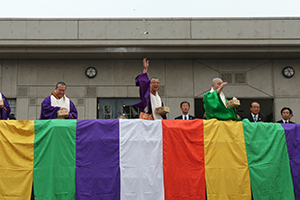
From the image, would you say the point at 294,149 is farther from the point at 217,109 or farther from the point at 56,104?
the point at 56,104

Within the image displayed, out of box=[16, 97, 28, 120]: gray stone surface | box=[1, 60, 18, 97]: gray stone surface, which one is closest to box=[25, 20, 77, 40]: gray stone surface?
box=[1, 60, 18, 97]: gray stone surface

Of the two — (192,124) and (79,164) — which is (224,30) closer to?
(192,124)

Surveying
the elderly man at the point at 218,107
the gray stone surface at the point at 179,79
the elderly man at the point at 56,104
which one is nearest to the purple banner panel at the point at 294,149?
the elderly man at the point at 218,107

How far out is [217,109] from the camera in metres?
5.82

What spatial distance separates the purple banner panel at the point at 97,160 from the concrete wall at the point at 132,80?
4798mm

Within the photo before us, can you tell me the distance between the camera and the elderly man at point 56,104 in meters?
6.14

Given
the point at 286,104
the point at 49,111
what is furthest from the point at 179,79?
the point at 49,111

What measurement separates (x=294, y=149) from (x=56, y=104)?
14.0ft

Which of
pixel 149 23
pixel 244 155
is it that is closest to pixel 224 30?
pixel 149 23

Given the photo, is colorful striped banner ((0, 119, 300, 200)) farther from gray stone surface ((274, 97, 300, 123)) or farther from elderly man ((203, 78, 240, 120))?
gray stone surface ((274, 97, 300, 123))

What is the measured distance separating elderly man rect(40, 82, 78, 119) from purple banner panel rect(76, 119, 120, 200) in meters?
0.94

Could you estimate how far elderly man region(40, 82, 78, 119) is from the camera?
6137 mm

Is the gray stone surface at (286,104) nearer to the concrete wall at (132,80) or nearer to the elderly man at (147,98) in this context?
the concrete wall at (132,80)

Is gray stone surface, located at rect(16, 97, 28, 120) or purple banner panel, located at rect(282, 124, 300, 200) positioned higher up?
gray stone surface, located at rect(16, 97, 28, 120)
